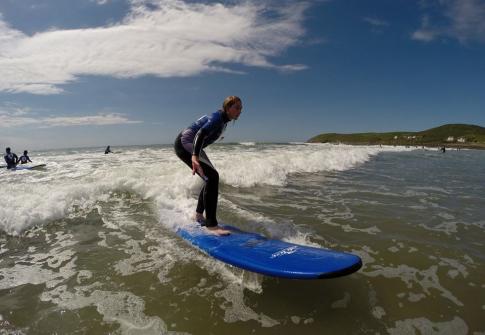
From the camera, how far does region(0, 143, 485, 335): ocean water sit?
128 inches

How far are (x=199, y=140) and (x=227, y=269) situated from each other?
2046 mm

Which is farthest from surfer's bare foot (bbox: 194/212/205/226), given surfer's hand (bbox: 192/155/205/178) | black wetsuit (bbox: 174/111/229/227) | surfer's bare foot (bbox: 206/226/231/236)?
surfer's hand (bbox: 192/155/205/178)

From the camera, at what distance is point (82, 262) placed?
4.75 m

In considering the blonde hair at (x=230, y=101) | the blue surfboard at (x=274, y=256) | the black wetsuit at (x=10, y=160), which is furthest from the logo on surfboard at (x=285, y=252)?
the black wetsuit at (x=10, y=160)

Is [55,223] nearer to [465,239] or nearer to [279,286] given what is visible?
[279,286]

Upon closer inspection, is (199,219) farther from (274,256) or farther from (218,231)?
(274,256)

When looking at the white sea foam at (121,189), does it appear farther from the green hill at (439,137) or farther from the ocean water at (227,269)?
the green hill at (439,137)

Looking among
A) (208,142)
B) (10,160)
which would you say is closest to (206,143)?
(208,142)

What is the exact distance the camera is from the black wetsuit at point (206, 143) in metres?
5.16

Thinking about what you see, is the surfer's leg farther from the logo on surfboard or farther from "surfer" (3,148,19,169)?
"surfer" (3,148,19,169)

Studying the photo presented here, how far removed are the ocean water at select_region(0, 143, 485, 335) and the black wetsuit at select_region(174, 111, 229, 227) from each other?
76 centimetres

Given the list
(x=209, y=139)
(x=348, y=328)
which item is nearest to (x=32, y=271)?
(x=209, y=139)

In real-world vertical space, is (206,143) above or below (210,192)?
above

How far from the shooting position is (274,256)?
3824 millimetres
